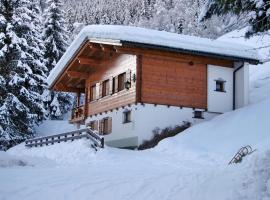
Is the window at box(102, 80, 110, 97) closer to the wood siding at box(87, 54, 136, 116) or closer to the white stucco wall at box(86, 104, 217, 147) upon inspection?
the wood siding at box(87, 54, 136, 116)

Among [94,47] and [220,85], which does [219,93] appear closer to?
[220,85]

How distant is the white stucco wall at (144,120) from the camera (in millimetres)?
22031

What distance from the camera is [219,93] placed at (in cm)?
2473

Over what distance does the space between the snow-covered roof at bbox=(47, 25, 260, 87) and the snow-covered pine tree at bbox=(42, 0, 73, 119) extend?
47.6 feet

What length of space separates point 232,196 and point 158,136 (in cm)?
1392

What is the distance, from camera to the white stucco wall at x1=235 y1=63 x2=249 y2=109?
2472 cm

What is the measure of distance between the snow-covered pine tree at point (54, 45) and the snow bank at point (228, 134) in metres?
20.8

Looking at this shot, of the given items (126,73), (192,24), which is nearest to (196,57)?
(126,73)

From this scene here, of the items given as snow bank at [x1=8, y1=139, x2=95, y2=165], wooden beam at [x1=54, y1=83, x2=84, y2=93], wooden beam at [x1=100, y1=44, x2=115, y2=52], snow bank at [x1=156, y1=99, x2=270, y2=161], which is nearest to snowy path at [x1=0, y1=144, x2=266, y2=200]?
snow bank at [x1=8, y1=139, x2=95, y2=165]

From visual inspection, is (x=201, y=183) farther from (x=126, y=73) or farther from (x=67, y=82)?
(x=67, y=82)

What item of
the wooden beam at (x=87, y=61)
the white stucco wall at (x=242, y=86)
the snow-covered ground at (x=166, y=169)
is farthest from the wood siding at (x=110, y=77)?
the white stucco wall at (x=242, y=86)

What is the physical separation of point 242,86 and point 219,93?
1.35m

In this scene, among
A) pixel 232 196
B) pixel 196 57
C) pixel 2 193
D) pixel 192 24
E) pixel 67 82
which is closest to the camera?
pixel 232 196

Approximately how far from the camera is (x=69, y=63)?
27.1m
